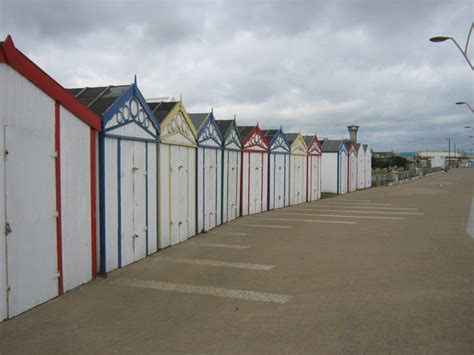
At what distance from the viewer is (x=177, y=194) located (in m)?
11.8

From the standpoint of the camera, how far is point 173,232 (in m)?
11.5

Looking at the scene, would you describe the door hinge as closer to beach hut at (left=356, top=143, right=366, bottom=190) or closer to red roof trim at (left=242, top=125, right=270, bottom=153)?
red roof trim at (left=242, top=125, right=270, bottom=153)

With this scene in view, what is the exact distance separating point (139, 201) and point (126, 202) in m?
0.56

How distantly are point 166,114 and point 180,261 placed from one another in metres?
3.61

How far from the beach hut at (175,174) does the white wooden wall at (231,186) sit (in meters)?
2.80

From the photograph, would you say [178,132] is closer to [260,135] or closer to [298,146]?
[260,135]

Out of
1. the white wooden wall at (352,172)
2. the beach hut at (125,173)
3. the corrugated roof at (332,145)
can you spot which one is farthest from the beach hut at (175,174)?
the white wooden wall at (352,172)

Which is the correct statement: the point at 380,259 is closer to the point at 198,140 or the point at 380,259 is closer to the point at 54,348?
the point at 198,140

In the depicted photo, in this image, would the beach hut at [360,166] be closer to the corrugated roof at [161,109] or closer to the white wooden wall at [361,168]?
the white wooden wall at [361,168]

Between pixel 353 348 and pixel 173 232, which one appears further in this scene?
pixel 173 232

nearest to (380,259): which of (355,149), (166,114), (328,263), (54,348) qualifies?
(328,263)

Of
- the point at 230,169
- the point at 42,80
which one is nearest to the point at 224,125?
the point at 230,169

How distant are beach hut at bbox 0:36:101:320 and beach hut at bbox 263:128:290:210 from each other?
12650 mm

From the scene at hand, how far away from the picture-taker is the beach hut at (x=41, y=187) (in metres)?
5.98
